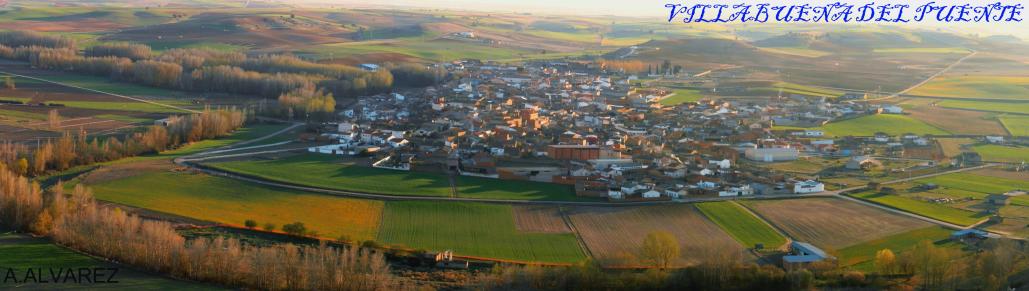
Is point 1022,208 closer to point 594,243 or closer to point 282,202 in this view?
point 594,243

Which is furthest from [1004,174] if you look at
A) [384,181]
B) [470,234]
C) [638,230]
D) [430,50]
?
[430,50]

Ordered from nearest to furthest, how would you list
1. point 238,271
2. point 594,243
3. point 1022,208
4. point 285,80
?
point 238,271
point 594,243
point 1022,208
point 285,80

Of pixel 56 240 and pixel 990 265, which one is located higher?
pixel 990 265

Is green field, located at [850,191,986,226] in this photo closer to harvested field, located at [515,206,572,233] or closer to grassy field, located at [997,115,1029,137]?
harvested field, located at [515,206,572,233]

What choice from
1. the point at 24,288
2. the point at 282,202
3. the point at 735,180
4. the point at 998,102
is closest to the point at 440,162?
the point at 282,202

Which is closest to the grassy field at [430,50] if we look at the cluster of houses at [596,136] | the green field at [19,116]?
the cluster of houses at [596,136]
